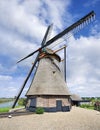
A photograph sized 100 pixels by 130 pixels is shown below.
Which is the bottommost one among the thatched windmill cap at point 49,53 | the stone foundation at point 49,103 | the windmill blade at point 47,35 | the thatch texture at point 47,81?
the stone foundation at point 49,103

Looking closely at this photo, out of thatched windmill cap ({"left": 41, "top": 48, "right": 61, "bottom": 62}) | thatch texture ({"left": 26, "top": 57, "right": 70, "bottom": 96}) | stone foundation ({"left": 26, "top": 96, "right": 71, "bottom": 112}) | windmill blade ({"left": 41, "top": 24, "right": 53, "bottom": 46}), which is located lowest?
stone foundation ({"left": 26, "top": 96, "right": 71, "bottom": 112})

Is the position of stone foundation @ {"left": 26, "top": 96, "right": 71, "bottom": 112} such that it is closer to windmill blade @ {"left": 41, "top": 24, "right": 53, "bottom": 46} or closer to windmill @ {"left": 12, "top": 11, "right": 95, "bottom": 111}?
windmill @ {"left": 12, "top": 11, "right": 95, "bottom": 111}

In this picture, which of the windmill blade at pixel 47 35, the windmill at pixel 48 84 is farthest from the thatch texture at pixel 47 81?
the windmill blade at pixel 47 35

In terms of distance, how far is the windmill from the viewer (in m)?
21.3

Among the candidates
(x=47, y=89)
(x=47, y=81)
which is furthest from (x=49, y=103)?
(x=47, y=81)

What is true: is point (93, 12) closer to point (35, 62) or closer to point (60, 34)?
point (60, 34)

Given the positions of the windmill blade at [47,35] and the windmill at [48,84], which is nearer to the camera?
the windmill at [48,84]

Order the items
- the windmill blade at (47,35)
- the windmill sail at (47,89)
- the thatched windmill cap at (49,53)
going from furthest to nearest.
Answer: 1. the windmill blade at (47,35)
2. the thatched windmill cap at (49,53)
3. the windmill sail at (47,89)

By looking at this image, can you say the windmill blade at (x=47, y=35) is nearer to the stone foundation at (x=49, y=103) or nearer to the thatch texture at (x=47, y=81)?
the thatch texture at (x=47, y=81)

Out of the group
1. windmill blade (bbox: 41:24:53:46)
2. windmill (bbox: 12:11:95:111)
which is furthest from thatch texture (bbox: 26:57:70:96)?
windmill blade (bbox: 41:24:53:46)

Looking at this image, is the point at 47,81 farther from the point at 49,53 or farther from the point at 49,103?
the point at 49,53

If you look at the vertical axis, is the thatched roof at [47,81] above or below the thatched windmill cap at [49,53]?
below

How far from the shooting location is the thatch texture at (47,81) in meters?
21.8

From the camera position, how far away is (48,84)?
22047 millimetres
